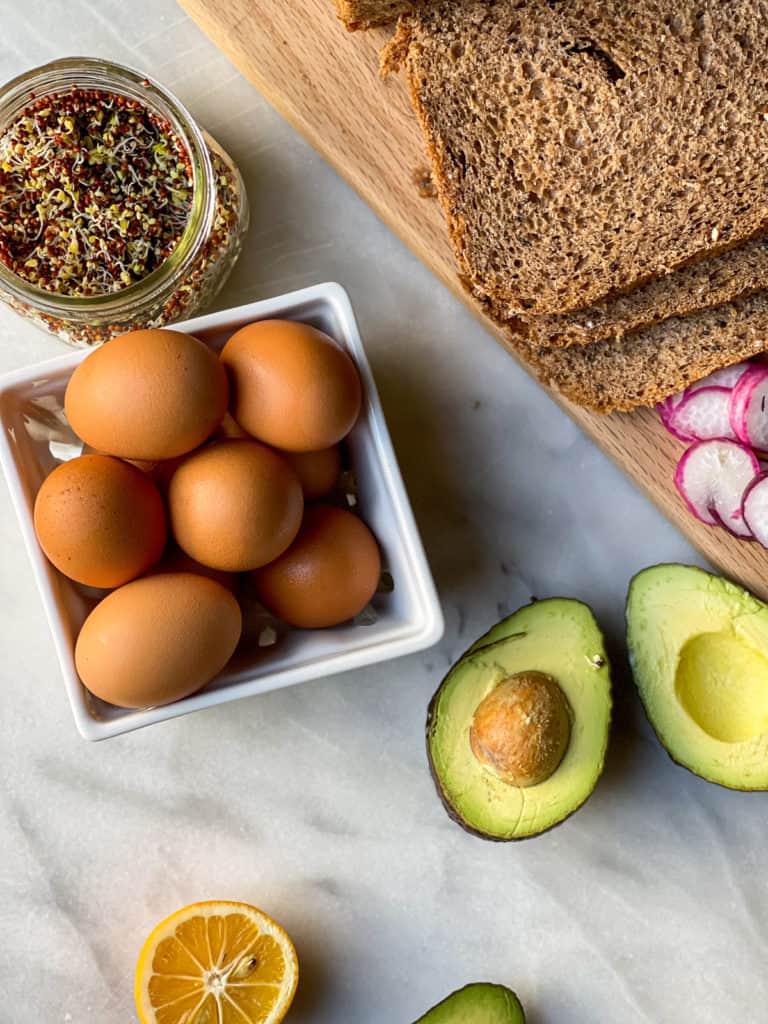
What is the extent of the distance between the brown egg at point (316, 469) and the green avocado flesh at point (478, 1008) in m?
0.57

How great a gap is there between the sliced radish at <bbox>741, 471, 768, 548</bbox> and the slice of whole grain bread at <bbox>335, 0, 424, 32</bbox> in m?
0.61

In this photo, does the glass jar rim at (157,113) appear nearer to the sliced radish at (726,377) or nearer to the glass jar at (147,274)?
the glass jar at (147,274)

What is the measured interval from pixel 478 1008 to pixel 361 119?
37.9 inches

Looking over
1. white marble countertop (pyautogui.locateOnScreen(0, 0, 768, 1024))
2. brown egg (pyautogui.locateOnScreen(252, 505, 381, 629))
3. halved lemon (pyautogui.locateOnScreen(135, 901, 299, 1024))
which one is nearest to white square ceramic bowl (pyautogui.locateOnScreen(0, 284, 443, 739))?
brown egg (pyautogui.locateOnScreen(252, 505, 381, 629))

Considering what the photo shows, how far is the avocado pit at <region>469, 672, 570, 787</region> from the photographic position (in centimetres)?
101

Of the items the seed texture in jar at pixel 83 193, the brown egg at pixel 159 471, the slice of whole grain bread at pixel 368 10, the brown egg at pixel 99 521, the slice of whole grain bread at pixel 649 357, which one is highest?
→ the seed texture in jar at pixel 83 193

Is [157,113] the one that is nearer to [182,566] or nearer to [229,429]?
[229,429]

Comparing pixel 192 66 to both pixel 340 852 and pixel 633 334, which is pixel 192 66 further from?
pixel 340 852

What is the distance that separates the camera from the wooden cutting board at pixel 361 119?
3.67ft

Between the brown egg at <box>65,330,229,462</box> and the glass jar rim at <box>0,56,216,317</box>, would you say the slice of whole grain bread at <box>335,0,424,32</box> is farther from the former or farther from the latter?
the brown egg at <box>65,330,229,462</box>

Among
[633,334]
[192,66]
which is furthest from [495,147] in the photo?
[192,66]

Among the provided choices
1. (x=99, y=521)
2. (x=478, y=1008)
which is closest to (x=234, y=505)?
(x=99, y=521)

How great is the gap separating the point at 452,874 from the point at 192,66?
0.96 meters

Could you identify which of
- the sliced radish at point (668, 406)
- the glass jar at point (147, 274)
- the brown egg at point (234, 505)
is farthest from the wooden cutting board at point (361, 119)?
the brown egg at point (234, 505)
